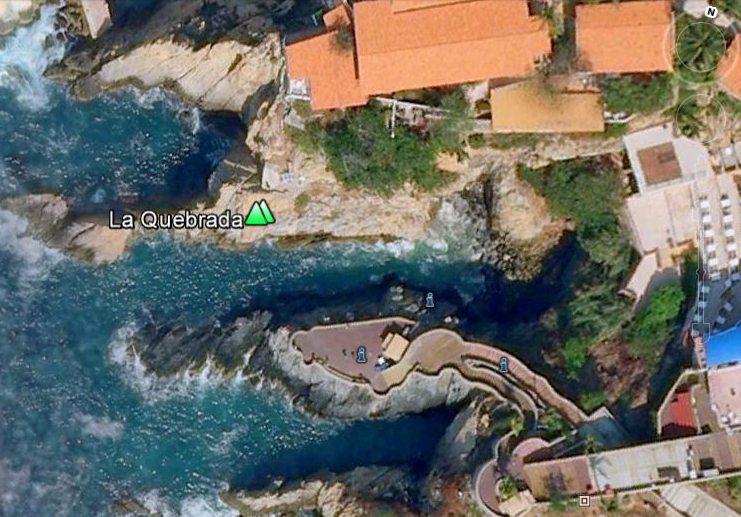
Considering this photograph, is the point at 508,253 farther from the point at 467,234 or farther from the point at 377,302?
the point at 377,302

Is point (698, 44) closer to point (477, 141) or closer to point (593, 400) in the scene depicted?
point (477, 141)

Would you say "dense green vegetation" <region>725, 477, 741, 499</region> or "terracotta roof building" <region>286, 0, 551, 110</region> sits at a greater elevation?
"terracotta roof building" <region>286, 0, 551, 110</region>

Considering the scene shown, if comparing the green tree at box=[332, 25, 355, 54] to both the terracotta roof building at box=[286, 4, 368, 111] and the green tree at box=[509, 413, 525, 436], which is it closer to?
the terracotta roof building at box=[286, 4, 368, 111]

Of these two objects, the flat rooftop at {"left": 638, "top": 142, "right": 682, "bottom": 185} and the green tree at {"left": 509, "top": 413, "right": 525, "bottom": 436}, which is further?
the green tree at {"left": 509, "top": 413, "right": 525, "bottom": 436}

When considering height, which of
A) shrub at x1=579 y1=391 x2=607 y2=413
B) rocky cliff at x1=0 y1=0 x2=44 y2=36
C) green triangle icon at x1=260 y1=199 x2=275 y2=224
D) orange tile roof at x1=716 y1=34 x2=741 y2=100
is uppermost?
rocky cliff at x1=0 y1=0 x2=44 y2=36

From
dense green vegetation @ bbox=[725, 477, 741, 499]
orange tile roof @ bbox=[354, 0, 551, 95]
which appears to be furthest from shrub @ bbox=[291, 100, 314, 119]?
dense green vegetation @ bbox=[725, 477, 741, 499]

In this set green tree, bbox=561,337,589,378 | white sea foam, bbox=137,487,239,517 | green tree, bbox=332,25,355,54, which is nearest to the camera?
green tree, bbox=332,25,355,54
